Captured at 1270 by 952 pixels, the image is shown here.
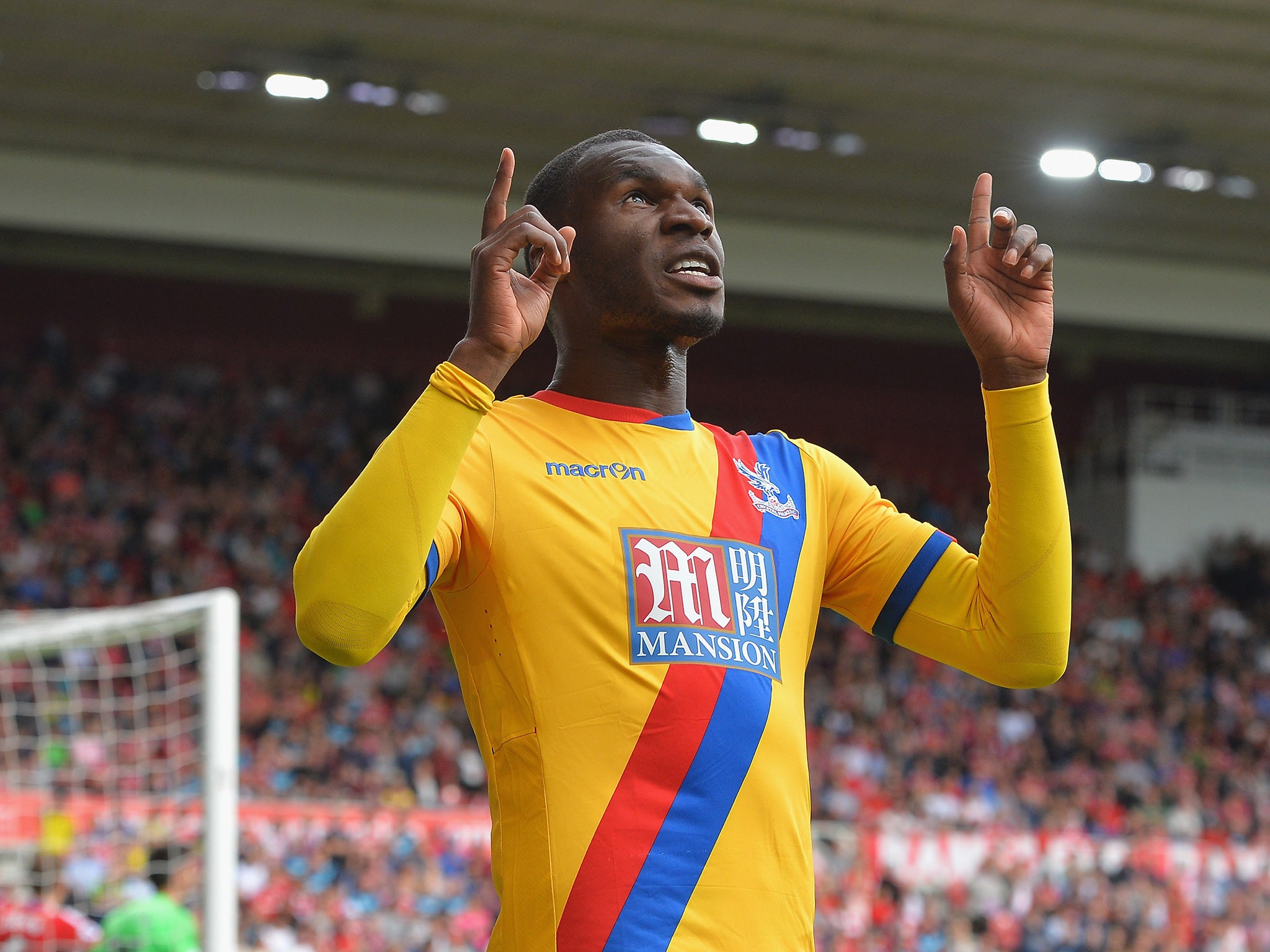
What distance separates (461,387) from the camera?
2.04m

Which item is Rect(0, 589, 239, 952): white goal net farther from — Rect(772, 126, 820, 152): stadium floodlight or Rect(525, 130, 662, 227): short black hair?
Rect(772, 126, 820, 152): stadium floodlight

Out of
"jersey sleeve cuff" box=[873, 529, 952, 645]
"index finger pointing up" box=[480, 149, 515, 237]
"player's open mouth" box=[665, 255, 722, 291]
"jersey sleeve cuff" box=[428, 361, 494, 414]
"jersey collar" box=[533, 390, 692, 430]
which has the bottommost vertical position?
"jersey sleeve cuff" box=[873, 529, 952, 645]

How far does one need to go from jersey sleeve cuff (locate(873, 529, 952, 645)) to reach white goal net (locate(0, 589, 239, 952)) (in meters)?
3.26

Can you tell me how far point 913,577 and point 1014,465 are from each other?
0.25 m

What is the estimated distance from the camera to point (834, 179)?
19.0 m

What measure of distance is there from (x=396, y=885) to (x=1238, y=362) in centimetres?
1845

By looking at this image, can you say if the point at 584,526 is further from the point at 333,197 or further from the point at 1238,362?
the point at 1238,362

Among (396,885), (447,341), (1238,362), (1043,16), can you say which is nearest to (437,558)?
(396,885)

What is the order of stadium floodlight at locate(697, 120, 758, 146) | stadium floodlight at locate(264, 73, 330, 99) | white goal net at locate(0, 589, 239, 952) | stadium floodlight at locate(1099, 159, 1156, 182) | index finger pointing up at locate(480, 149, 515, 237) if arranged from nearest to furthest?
index finger pointing up at locate(480, 149, 515, 237)
white goal net at locate(0, 589, 239, 952)
stadium floodlight at locate(264, 73, 330, 99)
stadium floodlight at locate(697, 120, 758, 146)
stadium floodlight at locate(1099, 159, 1156, 182)

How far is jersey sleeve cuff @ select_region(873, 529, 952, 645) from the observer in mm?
2453

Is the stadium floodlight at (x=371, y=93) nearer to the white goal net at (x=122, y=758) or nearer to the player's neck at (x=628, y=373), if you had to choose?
the white goal net at (x=122, y=758)

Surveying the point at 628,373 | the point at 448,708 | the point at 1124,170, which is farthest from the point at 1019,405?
the point at 1124,170

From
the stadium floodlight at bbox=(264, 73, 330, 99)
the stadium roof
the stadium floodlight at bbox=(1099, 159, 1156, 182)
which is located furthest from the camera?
the stadium floodlight at bbox=(1099, 159, 1156, 182)

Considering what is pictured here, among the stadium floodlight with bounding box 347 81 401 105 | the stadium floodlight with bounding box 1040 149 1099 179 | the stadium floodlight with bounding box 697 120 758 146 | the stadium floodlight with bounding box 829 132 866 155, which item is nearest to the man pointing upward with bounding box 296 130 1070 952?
the stadium floodlight with bounding box 347 81 401 105
